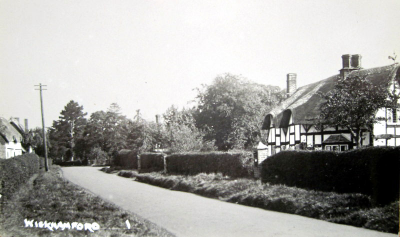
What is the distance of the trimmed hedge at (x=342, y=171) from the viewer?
9766 mm

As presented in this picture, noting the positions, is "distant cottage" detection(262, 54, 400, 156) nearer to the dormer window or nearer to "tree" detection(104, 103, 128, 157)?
the dormer window

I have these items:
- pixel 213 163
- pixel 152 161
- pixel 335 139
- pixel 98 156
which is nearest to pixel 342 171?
pixel 335 139

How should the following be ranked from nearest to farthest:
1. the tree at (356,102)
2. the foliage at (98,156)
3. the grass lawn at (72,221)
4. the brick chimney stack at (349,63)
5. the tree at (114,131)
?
the grass lawn at (72,221) → the tree at (356,102) → the brick chimney stack at (349,63) → the tree at (114,131) → the foliage at (98,156)

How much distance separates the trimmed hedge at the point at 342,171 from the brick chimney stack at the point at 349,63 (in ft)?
33.1

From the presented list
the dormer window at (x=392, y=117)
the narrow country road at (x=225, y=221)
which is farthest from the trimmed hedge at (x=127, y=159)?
the dormer window at (x=392, y=117)

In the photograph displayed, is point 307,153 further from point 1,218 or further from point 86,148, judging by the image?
point 86,148

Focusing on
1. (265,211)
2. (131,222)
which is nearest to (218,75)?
(265,211)

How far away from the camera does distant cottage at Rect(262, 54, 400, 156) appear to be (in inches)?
704

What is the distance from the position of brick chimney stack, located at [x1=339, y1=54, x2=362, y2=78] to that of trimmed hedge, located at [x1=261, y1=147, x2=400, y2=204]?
1010 centimetres

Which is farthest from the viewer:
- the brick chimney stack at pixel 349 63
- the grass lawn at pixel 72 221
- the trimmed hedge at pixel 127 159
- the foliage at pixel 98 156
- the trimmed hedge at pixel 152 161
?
the foliage at pixel 98 156

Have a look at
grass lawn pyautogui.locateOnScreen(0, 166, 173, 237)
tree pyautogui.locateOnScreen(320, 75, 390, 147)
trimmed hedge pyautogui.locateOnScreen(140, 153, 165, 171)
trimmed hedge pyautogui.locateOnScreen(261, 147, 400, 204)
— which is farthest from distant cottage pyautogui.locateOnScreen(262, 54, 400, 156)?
grass lawn pyautogui.locateOnScreen(0, 166, 173, 237)

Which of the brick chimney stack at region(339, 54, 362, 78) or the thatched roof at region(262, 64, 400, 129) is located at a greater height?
the brick chimney stack at region(339, 54, 362, 78)

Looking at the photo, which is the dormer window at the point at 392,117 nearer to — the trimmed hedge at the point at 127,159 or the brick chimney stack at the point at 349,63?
the brick chimney stack at the point at 349,63

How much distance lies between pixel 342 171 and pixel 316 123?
345 inches
